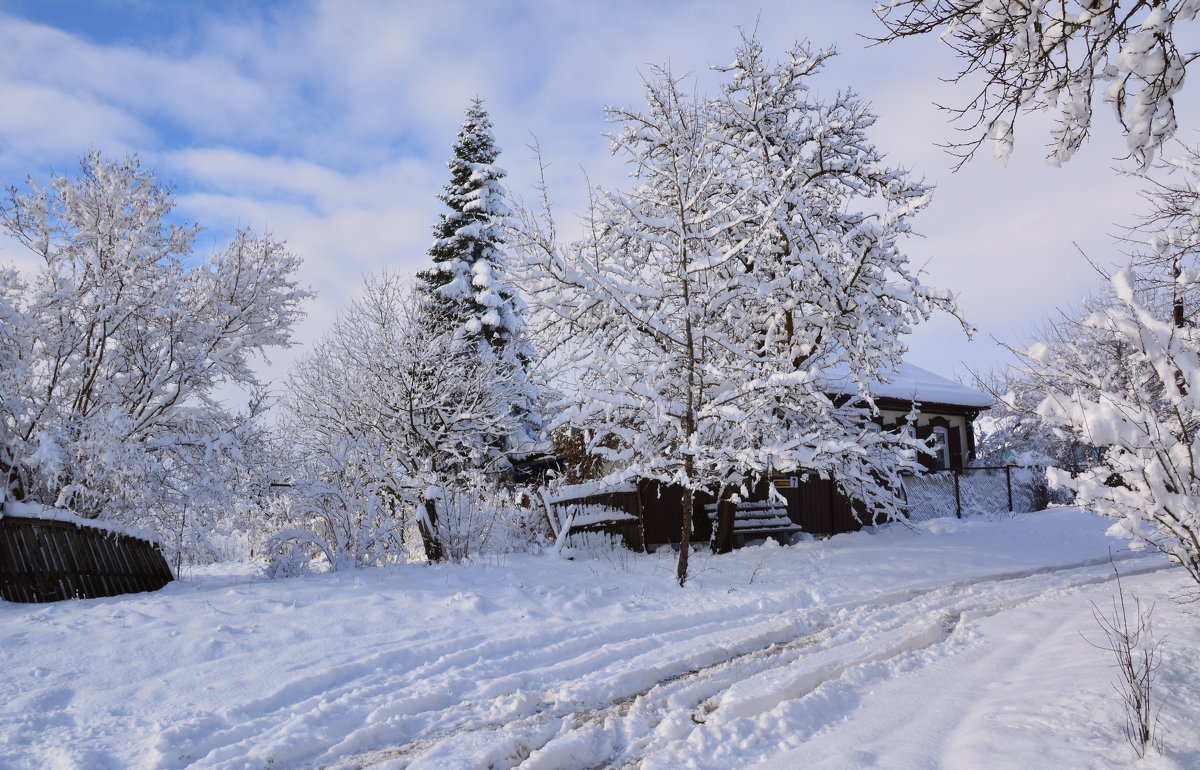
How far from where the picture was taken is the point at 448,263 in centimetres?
2578

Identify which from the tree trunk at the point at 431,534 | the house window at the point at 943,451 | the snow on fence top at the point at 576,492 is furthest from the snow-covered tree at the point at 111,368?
the house window at the point at 943,451

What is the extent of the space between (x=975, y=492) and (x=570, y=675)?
23426 mm

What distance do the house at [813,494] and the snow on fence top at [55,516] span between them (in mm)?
7207

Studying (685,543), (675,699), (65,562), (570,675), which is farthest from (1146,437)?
(65,562)

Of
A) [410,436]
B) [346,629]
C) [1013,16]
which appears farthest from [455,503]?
[1013,16]

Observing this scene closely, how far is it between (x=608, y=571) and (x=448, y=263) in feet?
56.9

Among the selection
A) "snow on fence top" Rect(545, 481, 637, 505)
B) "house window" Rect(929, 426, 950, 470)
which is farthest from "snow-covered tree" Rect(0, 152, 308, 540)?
"house window" Rect(929, 426, 950, 470)

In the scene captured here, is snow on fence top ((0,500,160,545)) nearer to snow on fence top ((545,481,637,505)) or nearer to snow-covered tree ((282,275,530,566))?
snow-covered tree ((282,275,530,566))

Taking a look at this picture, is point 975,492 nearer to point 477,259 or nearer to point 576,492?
point 576,492

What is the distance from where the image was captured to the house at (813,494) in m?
14.6

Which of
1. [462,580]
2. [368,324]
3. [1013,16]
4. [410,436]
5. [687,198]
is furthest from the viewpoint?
[368,324]

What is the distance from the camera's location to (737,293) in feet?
37.9

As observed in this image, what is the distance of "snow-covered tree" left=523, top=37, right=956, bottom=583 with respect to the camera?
10.5 metres

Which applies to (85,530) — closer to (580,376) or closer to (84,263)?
(84,263)
